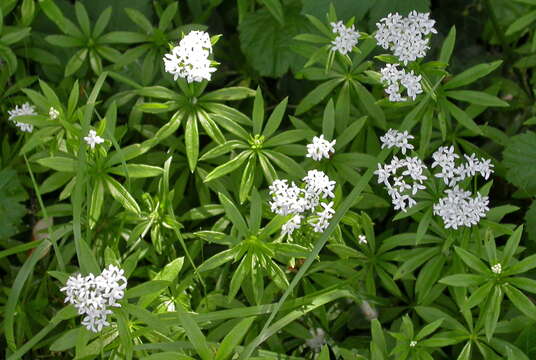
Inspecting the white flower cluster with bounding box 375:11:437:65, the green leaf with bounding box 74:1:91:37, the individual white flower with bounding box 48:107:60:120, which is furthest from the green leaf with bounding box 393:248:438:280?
the green leaf with bounding box 74:1:91:37

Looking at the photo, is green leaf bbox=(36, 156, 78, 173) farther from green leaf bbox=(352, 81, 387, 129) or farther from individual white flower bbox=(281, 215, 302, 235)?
green leaf bbox=(352, 81, 387, 129)

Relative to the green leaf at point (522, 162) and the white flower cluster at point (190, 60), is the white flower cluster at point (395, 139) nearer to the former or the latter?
the green leaf at point (522, 162)

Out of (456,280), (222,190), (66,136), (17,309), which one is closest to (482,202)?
(456,280)

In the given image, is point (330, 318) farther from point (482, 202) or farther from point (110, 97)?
point (110, 97)

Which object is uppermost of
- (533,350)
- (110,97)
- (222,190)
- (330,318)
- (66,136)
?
(110,97)

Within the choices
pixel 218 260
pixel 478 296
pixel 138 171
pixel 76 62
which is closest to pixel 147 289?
pixel 218 260

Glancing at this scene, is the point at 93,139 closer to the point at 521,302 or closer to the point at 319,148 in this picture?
the point at 319,148
